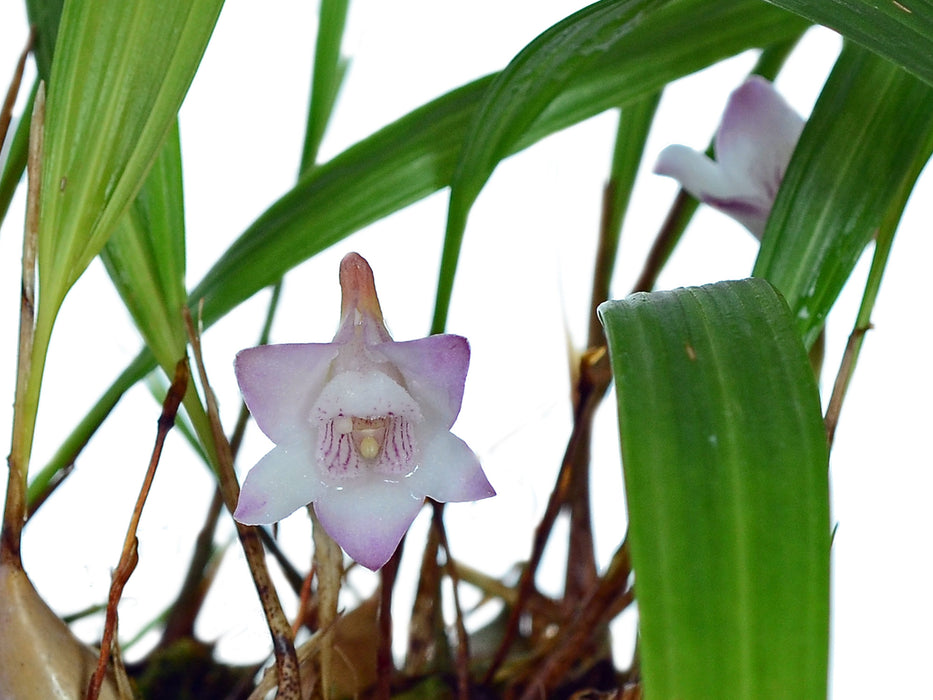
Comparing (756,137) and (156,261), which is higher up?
(756,137)

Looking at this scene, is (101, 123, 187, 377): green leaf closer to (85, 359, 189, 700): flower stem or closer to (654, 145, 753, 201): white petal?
(85, 359, 189, 700): flower stem

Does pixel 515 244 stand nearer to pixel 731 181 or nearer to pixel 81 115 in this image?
pixel 731 181

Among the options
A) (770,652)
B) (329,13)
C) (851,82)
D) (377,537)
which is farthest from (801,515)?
(329,13)

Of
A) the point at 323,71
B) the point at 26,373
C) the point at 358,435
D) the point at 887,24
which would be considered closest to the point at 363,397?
the point at 358,435

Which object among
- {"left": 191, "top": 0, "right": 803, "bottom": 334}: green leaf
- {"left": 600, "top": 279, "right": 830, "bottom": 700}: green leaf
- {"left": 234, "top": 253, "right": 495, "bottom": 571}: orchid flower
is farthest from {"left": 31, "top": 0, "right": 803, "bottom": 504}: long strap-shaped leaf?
{"left": 600, "top": 279, "right": 830, "bottom": 700}: green leaf

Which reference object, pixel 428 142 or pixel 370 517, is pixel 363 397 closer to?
pixel 370 517

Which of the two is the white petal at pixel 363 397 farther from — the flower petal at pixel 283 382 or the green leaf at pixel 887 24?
the green leaf at pixel 887 24
